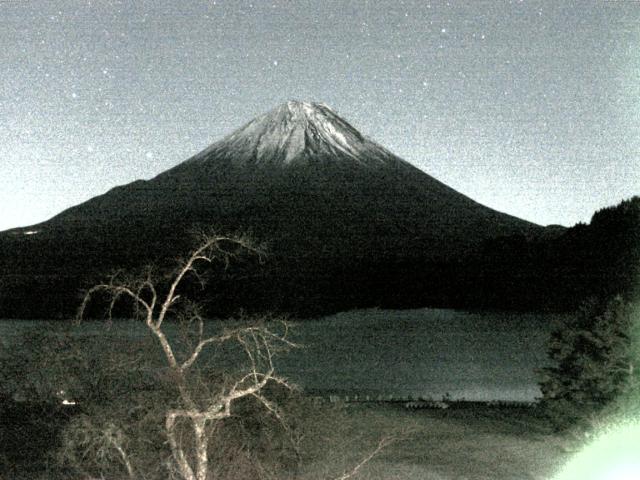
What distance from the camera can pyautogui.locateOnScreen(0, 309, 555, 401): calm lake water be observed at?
1006 inches

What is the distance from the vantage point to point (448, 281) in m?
57.9

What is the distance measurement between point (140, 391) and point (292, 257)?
93.2 metres

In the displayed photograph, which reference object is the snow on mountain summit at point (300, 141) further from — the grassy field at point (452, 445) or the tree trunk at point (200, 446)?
the tree trunk at point (200, 446)

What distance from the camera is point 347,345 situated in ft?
128

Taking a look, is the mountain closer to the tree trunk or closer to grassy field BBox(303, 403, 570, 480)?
grassy field BBox(303, 403, 570, 480)

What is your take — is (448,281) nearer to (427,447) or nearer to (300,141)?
(427,447)

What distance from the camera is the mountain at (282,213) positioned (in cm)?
11044

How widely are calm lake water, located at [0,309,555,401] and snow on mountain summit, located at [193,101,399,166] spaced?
90071 mm

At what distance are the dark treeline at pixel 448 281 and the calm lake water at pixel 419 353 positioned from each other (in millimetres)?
2109

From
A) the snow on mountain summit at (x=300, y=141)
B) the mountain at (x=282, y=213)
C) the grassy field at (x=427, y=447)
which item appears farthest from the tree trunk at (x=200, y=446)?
the snow on mountain summit at (x=300, y=141)

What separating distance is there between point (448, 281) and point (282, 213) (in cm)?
7312

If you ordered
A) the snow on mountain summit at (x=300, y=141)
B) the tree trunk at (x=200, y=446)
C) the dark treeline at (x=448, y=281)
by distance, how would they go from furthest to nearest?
the snow on mountain summit at (x=300, y=141), the dark treeline at (x=448, y=281), the tree trunk at (x=200, y=446)

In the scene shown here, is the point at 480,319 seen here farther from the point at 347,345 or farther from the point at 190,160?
the point at 190,160

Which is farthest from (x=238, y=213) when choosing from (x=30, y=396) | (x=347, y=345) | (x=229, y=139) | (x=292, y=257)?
Result: (x=30, y=396)
